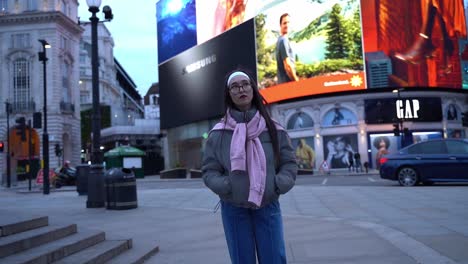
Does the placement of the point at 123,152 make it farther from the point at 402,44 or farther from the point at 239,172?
the point at 239,172

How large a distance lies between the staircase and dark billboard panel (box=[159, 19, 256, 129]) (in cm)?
4307

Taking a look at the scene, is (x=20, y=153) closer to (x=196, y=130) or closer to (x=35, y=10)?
(x=35, y=10)

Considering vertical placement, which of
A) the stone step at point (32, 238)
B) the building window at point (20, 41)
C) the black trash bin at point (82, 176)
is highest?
the building window at point (20, 41)

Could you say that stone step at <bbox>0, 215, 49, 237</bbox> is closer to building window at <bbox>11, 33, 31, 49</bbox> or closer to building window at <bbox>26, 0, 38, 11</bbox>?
building window at <bbox>11, 33, 31, 49</bbox>

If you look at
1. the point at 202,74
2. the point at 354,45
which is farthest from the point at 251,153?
the point at 202,74

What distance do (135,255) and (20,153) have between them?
61.1 m

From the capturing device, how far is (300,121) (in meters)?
48.2

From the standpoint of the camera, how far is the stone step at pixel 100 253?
220 inches

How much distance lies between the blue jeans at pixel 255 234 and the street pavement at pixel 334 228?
8.10 ft

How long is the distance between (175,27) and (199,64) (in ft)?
24.9

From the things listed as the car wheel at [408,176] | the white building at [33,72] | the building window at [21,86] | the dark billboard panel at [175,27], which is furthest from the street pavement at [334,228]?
the building window at [21,86]

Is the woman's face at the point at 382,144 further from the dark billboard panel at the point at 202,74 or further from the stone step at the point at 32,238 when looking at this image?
the stone step at the point at 32,238

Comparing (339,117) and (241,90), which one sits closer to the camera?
(241,90)

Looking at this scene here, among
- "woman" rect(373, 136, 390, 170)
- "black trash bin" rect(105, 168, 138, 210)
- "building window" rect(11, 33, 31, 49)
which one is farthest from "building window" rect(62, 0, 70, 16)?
"black trash bin" rect(105, 168, 138, 210)
